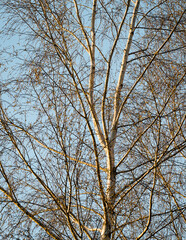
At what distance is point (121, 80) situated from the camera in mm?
4344

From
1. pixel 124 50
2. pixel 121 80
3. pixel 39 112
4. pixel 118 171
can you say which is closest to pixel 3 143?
pixel 39 112

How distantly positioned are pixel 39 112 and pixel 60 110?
41 cm

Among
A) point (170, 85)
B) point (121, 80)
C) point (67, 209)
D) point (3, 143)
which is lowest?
point (67, 209)

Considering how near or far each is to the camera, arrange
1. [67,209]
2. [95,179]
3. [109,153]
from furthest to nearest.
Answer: [109,153] → [95,179] → [67,209]

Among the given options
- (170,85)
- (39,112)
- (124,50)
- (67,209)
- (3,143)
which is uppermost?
(124,50)

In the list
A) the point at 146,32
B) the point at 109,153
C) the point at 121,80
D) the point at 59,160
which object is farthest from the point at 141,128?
the point at 146,32

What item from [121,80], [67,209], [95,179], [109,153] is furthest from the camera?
[121,80]

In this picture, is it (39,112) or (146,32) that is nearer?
(39,112)

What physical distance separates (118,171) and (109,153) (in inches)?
13.8

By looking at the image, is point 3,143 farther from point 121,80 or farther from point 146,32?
point 146,32

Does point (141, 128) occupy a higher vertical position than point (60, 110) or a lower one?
higher

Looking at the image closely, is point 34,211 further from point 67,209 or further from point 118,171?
point 118,171

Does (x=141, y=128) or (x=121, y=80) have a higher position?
(x=121, y=80)

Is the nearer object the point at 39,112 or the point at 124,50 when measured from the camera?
the point at 39,112
